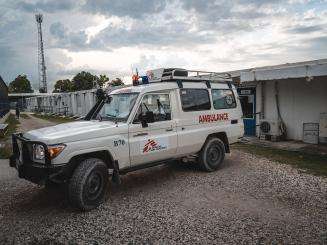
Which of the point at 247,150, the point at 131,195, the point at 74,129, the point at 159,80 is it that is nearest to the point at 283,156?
the point at 247,150

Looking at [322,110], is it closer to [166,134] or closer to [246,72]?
[246,72]

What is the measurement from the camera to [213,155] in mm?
9227

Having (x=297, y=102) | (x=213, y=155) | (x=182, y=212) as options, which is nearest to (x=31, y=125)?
(x=297, y=102)

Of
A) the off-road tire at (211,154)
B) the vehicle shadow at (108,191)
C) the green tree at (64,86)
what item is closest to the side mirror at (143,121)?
the vehicle shadow at (108,191)

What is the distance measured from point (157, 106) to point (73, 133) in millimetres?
2193

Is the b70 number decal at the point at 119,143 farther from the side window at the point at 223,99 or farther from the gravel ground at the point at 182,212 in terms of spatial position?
the side window at the point at 223,99

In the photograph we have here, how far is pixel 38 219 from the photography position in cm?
609

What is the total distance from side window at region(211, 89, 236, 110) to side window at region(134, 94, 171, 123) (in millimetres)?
1719

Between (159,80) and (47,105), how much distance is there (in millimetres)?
48462

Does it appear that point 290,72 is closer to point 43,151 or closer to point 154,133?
point 154,133

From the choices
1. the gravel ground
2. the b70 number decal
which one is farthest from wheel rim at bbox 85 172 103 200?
the b70 number decal

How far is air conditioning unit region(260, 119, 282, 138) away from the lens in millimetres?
14586

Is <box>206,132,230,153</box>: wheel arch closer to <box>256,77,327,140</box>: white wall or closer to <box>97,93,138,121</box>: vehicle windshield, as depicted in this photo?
<box>97,93,138,121</box>: vehicle windshield

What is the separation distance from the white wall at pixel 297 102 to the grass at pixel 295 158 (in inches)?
90.6
